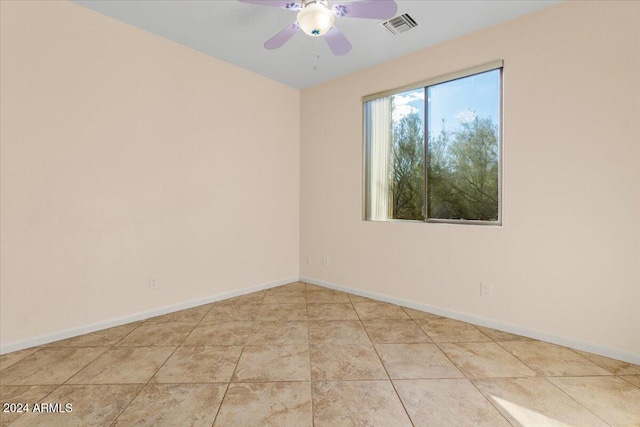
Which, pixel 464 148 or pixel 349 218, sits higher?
pixel 464 148

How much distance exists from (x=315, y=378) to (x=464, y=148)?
8.45ft

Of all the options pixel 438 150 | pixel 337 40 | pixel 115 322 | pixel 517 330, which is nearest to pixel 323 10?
pixel 337 40

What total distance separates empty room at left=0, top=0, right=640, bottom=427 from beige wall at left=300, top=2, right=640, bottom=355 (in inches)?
0.6

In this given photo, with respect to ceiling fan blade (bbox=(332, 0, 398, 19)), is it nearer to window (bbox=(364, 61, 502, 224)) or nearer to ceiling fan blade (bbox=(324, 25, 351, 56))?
ceiling fan blade (bbox=(324, 25, 351, 56))

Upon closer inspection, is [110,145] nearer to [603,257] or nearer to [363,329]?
[363,329]

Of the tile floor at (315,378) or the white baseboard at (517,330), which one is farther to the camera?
the white baseboard at (517,330)

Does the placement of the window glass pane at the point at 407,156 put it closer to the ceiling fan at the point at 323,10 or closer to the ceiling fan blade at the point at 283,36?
the ceiling fan at the point at 323,10

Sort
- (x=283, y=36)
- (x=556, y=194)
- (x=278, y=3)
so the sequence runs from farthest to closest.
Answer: (x=556, y=194), (x=283, y=36), (x=278, y=3)

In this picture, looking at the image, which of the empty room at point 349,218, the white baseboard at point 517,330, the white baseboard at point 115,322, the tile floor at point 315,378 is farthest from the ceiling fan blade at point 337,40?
the white baseboard at point 115,322

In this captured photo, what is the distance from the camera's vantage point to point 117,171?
9.28 feet

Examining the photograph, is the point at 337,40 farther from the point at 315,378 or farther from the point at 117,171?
the point at 315,378

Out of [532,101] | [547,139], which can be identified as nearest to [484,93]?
[532,101]

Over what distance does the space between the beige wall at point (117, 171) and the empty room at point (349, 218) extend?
0.02 m

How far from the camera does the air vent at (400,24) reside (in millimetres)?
2709
